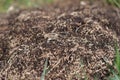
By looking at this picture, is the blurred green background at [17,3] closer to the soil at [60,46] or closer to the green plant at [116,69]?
the soil at [60,46]

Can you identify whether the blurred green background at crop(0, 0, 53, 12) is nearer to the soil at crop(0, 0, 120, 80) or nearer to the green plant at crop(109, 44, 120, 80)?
the soil at crop(0, 0, 120, 80)

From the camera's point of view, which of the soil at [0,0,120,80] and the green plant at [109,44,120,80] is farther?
the soil at [0,0,120,80]

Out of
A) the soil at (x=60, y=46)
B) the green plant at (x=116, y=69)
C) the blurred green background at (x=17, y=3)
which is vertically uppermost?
the blurred green background at (x=17, y=3)

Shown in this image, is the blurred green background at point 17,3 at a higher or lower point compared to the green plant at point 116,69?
higher

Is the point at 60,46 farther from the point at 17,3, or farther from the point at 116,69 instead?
the point at 17,3

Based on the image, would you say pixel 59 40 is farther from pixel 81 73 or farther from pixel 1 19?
pixel 1 19

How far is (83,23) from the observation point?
10.2 feet

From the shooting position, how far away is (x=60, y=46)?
2861 millimetres

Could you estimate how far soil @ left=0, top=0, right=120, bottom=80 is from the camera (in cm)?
268

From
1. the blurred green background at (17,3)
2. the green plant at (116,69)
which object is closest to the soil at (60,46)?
the green plant at (116,69)

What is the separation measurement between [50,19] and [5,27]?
19.5 inches

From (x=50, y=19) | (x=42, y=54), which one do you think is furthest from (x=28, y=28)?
(x=42, y=54)

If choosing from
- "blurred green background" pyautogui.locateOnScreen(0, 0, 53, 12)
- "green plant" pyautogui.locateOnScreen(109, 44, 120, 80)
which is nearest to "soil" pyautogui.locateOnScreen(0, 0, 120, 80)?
"green plant" pyautogui.locateOnScreen(109, 44, 120, 80)

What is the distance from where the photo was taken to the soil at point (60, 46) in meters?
2.68
